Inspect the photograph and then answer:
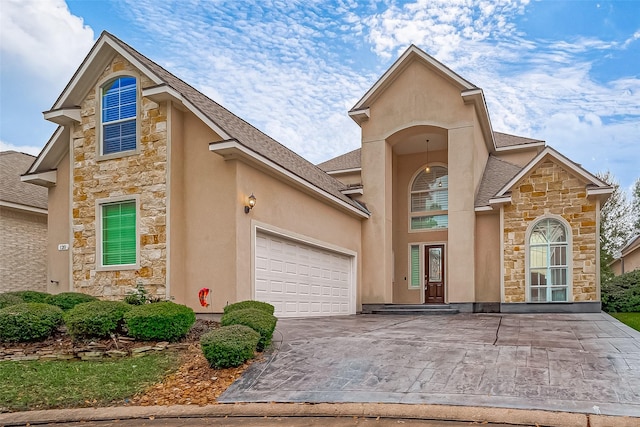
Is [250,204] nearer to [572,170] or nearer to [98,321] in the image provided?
[98,321]

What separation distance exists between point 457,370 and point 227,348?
3107 millimetres

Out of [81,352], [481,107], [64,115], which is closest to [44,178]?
[64,115]

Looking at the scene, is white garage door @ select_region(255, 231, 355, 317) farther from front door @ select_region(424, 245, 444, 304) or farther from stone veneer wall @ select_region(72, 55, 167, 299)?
front door @ select_region(424, 245, 444, 304)

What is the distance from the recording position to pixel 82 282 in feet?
40.1

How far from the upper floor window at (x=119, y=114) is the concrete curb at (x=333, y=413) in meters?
7.22

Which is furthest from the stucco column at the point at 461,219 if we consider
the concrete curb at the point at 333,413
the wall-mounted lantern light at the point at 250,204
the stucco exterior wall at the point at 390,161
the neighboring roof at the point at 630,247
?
the neighboring roof at the point at 630,247

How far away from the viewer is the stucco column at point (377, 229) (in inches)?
683

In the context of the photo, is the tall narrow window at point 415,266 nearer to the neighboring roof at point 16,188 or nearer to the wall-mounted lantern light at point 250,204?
the wall-mounted lantern light at point 250,204

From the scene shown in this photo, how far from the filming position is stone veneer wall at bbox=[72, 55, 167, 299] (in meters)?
11.4

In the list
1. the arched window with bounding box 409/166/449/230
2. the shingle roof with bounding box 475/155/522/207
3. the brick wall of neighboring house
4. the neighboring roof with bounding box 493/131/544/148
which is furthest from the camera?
the neighboring roof with bounding box 493/131/544/148

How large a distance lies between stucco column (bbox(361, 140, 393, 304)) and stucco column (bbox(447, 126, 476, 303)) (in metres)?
2.08

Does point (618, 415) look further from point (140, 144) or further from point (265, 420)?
point (140, 144)

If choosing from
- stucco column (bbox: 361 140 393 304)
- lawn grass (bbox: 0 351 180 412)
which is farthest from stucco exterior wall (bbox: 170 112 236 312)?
stucco column (bbox: 361 140 393 304)

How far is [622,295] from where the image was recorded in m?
16.2
